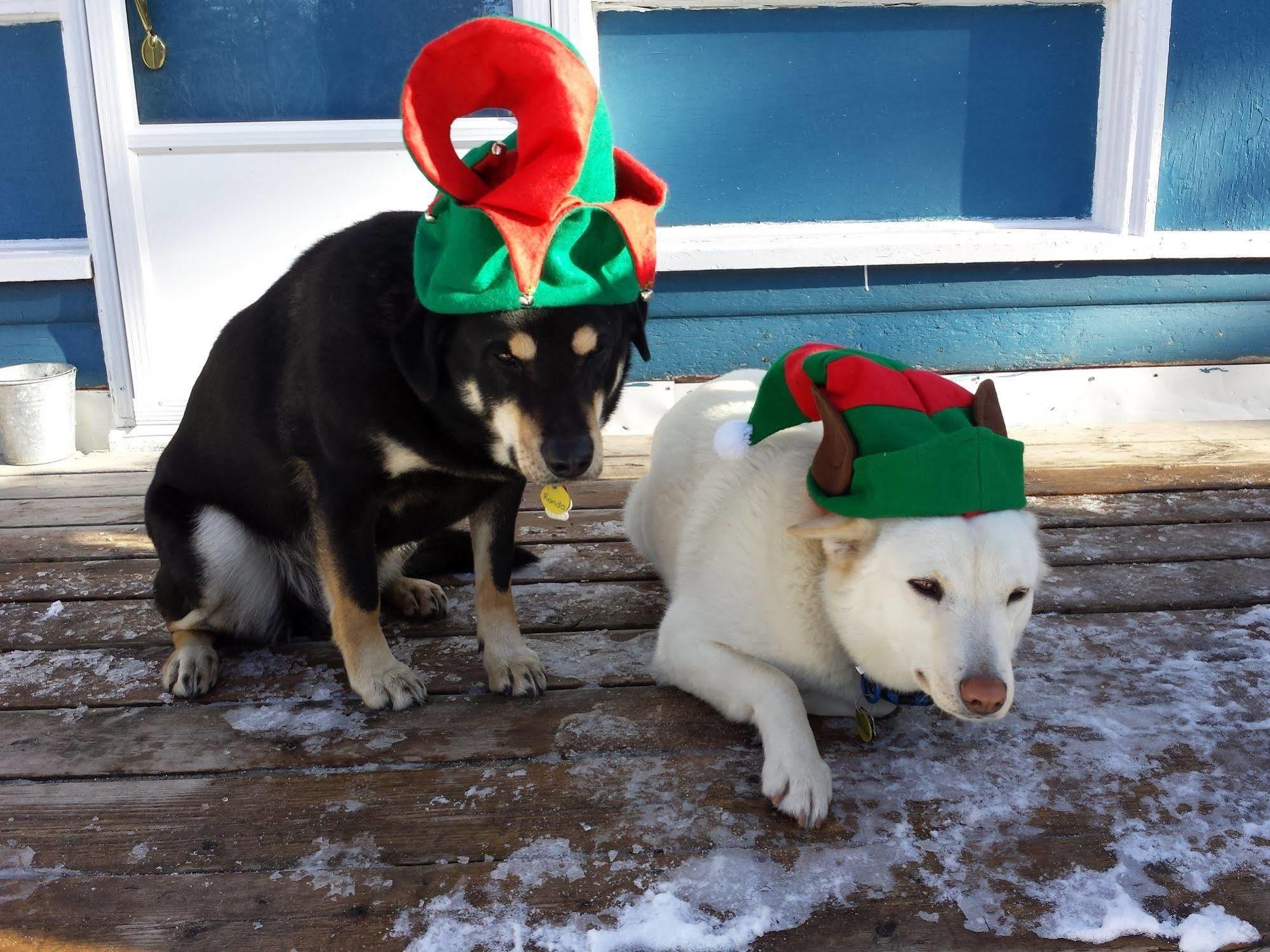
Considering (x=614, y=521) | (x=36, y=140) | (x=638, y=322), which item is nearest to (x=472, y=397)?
(x=638, y=322)

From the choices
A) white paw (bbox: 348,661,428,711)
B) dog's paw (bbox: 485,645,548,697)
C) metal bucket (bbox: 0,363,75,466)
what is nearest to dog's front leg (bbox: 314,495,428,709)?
white paw (bbox: 348,661,428,711)

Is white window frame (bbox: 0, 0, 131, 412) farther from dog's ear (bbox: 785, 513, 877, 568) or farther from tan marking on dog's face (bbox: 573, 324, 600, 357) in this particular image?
dog's ear (bbox: 785, 513, 877, 568)

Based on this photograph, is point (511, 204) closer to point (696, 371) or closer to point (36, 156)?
point (696, 371)

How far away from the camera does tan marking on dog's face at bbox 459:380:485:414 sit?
5.86 feet

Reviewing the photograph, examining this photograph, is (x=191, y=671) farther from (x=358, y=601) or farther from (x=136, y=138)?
(x=136, y=138)

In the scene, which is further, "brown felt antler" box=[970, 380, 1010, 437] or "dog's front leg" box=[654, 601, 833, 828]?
"brown felt antler" box=[970, 380, 1010, 437]

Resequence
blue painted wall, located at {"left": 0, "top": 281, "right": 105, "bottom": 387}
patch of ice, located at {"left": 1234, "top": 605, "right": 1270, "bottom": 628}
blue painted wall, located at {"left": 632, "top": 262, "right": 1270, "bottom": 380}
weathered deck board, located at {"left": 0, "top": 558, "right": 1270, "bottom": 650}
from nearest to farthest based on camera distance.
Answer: patch of ice, located at {"left": 1234, "top": 605, "right": 1270, "bottom": 628}, weathered deck board, located at {"left": 0, "top": 558, "right": 1270, "bottom": 650}, blue painted wall, located at {"left": 0, "top": 281, "right": 105, "bottom": 387}, blue painted wall, located at {"left": 632, "top": 262, "right": 1270, "bottom": 380}

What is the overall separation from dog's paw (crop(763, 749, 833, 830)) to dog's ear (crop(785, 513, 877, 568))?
339mm

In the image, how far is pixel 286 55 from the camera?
144 inches

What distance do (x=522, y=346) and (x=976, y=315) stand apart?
2806 millimetres

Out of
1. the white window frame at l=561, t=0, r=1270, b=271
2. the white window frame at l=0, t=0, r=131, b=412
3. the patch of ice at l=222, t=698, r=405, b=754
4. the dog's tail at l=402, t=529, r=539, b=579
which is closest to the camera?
the patch of ice at l=222, t=698, r=405, b=754

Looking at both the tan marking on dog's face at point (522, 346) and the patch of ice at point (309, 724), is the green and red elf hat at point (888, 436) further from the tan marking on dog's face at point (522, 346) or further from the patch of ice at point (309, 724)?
the patch of ice at point (309, 724)

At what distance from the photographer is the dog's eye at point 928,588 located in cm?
157

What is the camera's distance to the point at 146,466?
12.1 feet
